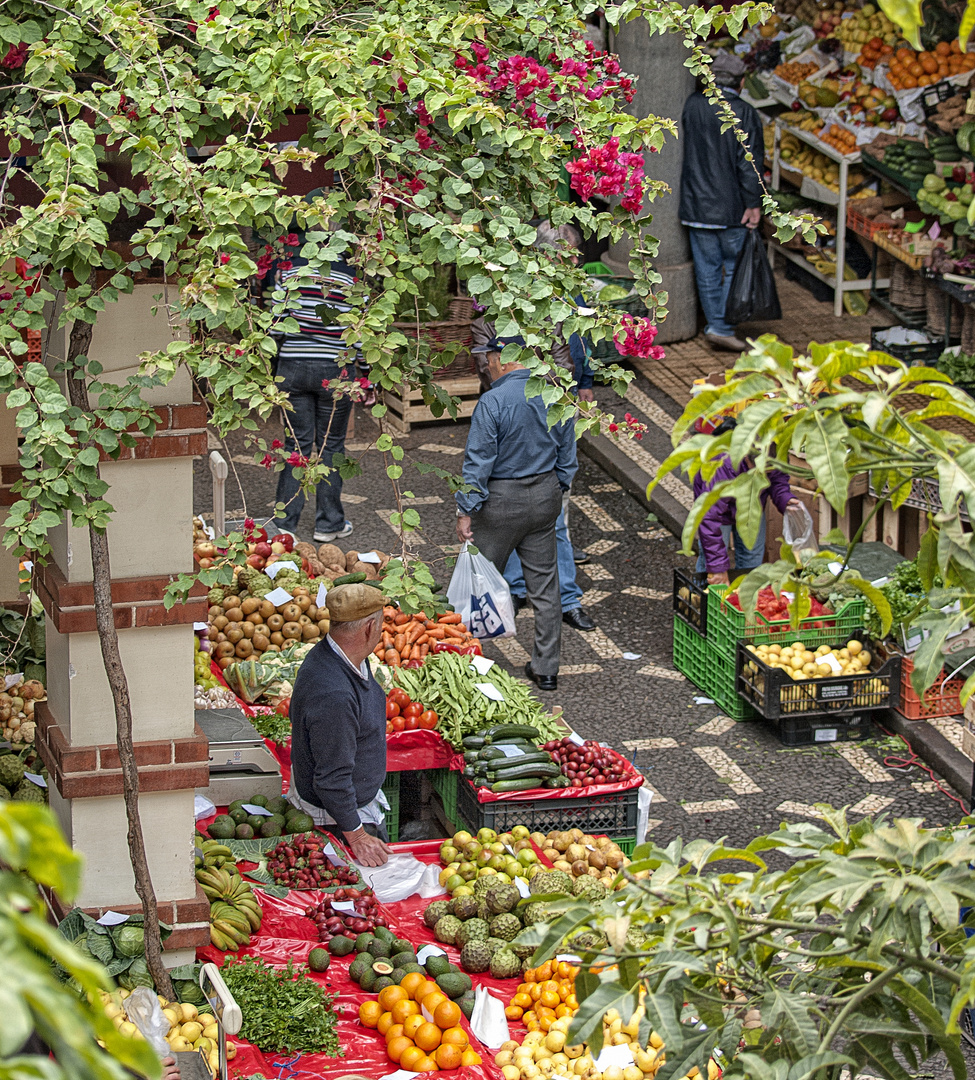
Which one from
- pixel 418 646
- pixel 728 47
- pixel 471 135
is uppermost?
pixel 728 47

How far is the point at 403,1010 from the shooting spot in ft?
14.9

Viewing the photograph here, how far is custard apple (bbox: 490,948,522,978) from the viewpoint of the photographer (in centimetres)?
502

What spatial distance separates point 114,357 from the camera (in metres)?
4.14

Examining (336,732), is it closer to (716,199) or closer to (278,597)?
(278,597)

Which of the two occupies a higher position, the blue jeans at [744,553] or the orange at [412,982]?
the blue jeans at [744,553]

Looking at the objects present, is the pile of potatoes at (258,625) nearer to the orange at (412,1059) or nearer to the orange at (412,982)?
the orange at (412,982)

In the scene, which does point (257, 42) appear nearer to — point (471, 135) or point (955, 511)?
point (471, 135)

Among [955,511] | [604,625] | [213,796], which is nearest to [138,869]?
[213,796]

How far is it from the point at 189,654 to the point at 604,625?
485 cm

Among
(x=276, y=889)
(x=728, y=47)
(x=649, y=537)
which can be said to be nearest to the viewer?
(x=276, y=889)

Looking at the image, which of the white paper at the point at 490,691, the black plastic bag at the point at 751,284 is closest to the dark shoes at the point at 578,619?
the white paper at the point at 490,691

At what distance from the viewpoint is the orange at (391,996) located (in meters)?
4.61

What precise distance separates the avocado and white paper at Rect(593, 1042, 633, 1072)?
22.6 inches

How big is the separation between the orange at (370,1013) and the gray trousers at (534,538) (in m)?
3.52
